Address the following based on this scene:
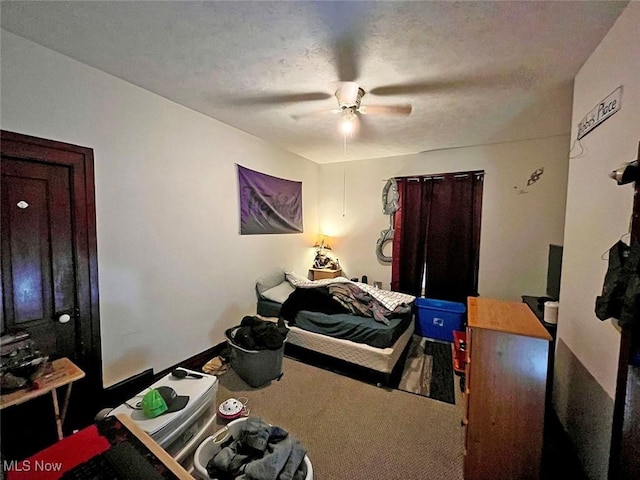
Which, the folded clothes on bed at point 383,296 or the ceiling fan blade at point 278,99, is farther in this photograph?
the folded clothes on bed at point 383,296

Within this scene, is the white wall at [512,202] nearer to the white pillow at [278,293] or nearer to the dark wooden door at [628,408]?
the white pillow at [278,293]

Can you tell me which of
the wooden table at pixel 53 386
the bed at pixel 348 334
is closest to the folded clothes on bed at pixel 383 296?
the bed at pixel 348 334

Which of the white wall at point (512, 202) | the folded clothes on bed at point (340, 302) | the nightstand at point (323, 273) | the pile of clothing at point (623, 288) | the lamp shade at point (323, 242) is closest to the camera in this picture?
the pile of clothing at point (623, 288)

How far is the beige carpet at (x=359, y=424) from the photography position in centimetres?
156

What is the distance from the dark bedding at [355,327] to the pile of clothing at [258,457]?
1307mm

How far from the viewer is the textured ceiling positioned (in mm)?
1328

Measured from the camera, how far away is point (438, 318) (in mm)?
3248

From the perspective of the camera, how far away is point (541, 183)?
3182mm

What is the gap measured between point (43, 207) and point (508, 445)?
3078 mm

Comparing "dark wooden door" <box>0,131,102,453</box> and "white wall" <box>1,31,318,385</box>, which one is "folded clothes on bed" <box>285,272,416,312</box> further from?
"dark wooden door" <box>0,131,102,453</box>

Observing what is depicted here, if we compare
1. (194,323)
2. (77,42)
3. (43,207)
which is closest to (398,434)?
(194,323)

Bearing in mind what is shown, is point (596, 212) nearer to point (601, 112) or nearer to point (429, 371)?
point (601, 112)

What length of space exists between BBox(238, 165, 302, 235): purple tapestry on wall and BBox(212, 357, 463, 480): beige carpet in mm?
1734

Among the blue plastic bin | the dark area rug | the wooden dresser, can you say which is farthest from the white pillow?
the wooden dresser
